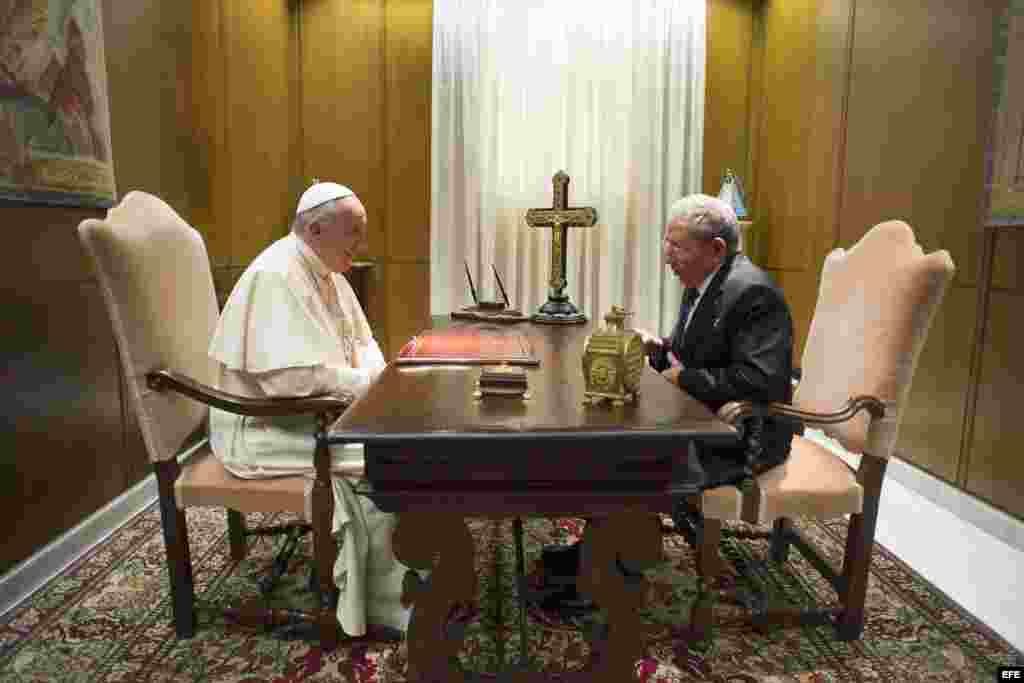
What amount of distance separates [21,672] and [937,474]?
12.9 ft

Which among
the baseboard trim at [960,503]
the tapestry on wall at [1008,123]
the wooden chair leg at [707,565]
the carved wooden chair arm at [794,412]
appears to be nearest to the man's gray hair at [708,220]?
the carved wooden chair arm at [794,412]

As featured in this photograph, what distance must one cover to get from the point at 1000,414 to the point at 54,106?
13.7 feet

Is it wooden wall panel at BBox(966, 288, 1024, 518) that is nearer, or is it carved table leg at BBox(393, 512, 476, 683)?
carved table leg at BBox(393, 512, 476, 683)

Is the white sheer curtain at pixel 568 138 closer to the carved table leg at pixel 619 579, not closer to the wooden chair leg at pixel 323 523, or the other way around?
the wooden chair leg at pixel 323 523

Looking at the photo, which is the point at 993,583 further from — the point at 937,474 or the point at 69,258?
the point at 69,258

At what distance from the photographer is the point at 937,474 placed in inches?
139

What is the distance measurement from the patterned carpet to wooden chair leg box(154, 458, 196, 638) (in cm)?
6

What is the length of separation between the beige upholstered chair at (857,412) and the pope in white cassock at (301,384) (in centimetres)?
105

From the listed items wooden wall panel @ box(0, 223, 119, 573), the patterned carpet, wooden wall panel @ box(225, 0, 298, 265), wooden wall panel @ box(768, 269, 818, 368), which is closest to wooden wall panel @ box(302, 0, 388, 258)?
wooden wall panel @ box(225, 0, 298, 265)

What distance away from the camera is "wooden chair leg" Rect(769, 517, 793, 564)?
8.98ft

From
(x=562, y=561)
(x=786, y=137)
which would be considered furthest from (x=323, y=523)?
(x=786, y=137)

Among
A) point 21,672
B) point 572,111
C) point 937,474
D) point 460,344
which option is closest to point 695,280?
point 460,344

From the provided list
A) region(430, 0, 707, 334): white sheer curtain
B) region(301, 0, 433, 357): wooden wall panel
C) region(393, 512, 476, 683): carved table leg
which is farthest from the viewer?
region(301, 0, 433, 357): wooden wall panel

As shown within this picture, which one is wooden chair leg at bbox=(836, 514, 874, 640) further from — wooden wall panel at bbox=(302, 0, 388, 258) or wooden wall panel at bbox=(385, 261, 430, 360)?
wooden wall panel at bbox=(302, 0, 388, 258)
